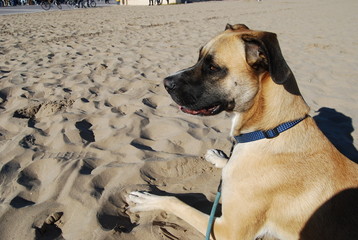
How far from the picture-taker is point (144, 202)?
2482 mm

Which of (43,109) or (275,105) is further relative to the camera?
(43,109)

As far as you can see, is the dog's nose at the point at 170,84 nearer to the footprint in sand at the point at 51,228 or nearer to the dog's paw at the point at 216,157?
the dog's paw at the point at 216,157

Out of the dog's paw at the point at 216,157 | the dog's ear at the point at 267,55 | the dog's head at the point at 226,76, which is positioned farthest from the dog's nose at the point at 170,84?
the dog's paw at the point at 216,157

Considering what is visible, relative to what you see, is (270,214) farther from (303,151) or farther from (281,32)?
(281,32)

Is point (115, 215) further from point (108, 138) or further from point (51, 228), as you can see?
point (108, 138)

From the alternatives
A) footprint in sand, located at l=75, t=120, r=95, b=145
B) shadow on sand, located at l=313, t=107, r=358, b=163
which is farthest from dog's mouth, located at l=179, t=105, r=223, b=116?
shadow on sand, located at l=313, t=107, r=358, b=163

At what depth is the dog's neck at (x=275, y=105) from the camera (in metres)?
2.12

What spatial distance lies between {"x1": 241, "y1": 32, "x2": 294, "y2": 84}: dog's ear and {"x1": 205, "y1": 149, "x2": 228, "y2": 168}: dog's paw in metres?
1.25

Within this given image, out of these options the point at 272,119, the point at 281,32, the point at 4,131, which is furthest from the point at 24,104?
the point at 281,32

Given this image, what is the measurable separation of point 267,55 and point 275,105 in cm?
42

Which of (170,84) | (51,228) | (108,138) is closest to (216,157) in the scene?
(170,84)

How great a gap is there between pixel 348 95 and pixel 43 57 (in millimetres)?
7261

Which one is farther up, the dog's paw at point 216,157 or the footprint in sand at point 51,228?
the dog's paw at point 216,157

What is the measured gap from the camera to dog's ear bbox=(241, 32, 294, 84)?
1.87m
